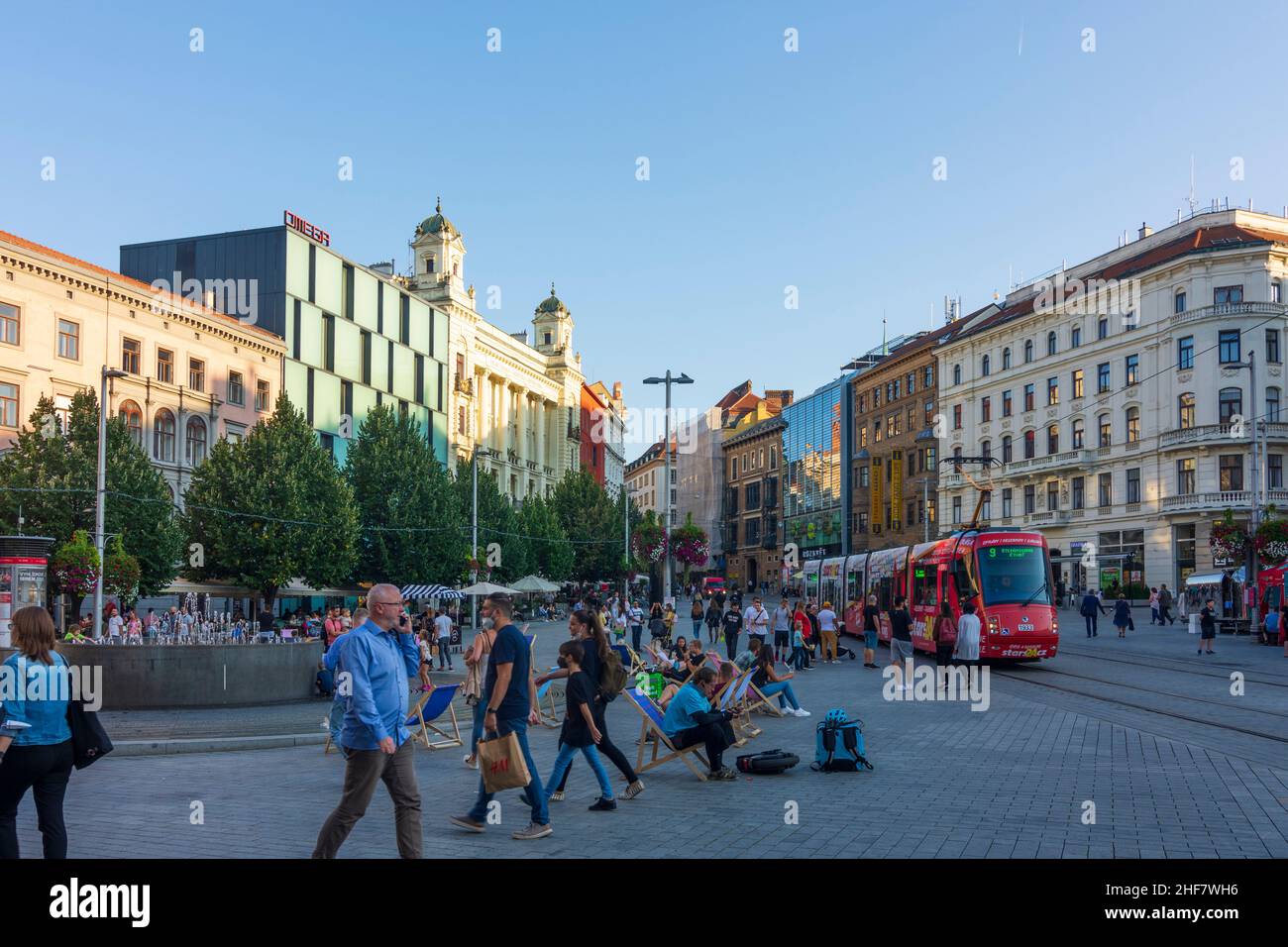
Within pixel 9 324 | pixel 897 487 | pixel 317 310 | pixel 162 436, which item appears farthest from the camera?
pixel 897 487

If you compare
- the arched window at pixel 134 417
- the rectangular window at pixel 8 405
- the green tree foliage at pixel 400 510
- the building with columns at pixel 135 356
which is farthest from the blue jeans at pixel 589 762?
the arched window at pixel 134 417

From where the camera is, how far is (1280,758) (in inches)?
481

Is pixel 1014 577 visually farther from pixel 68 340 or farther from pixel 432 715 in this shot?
pixel 68 340

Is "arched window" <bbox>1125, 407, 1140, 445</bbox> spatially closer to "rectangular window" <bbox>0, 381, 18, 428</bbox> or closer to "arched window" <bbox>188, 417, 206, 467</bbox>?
"arched window" <bbox>188, 417, 206, 467</bbox>

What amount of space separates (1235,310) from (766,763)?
4991cm

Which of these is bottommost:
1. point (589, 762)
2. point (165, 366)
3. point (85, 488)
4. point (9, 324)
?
point (589, 762)

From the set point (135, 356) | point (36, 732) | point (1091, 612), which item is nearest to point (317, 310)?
point (135, 356)

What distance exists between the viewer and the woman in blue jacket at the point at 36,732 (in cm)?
647

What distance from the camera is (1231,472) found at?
5300cm

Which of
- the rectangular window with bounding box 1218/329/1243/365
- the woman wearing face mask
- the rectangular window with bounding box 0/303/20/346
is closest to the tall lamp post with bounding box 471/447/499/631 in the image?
the rectangular window with bounding box 0/303/20/346
